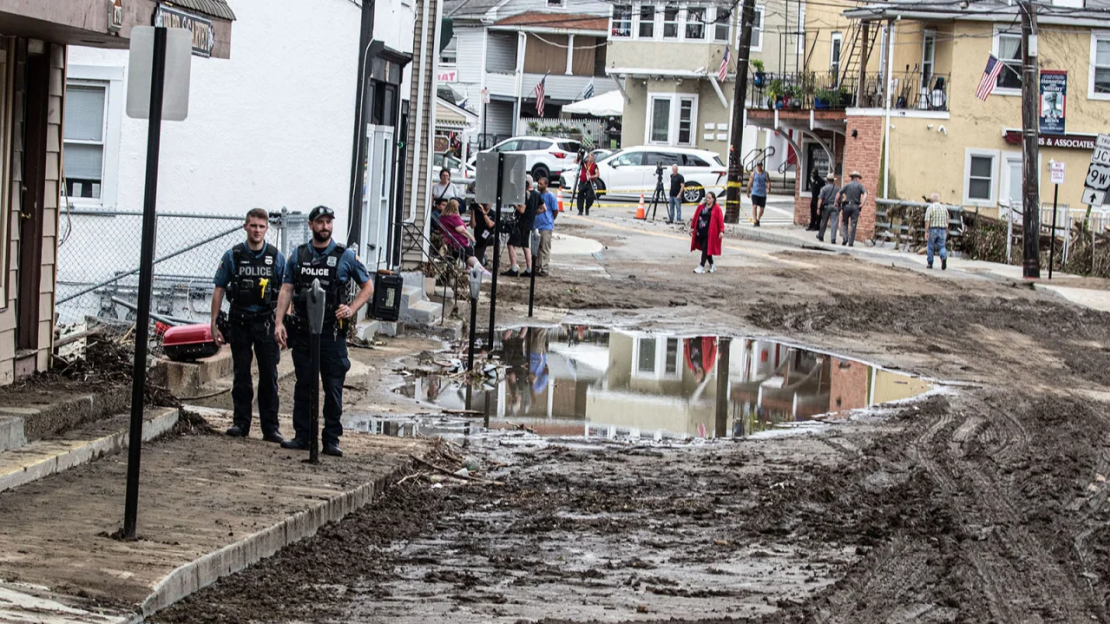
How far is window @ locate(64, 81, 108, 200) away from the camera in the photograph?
17.8 metres

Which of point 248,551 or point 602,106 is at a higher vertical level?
point 602,106

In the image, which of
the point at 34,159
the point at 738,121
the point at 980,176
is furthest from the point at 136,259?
the point at 738,121

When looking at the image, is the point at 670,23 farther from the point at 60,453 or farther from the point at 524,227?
the point at 60,453

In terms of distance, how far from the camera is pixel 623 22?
58.0m

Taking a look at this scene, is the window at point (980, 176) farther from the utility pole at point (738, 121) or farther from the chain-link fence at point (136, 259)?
the chain-link fence at point (136, 259)

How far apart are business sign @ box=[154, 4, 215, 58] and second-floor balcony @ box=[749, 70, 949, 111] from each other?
3113 cm

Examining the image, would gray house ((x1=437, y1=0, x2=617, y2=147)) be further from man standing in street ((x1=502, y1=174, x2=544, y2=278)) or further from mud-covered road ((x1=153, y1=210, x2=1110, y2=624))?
mud-covered road ((x1=153, y1=210, x2=1110, y2=624))

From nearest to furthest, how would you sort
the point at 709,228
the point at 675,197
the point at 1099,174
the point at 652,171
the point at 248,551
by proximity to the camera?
the point at 248,551, the point at 709,228, the point at 1099,174, the point at 675,197, the point at 652,171

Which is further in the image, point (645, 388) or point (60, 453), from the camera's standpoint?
point (645, 388)

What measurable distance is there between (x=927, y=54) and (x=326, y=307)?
105 feet

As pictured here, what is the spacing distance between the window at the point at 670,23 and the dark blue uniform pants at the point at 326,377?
47856mm

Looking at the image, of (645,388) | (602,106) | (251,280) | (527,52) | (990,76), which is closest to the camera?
(251,280)

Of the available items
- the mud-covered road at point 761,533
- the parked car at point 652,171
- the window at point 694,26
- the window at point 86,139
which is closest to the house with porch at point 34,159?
the mud-covered road at point 761,533

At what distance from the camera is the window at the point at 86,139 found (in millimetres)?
17781
